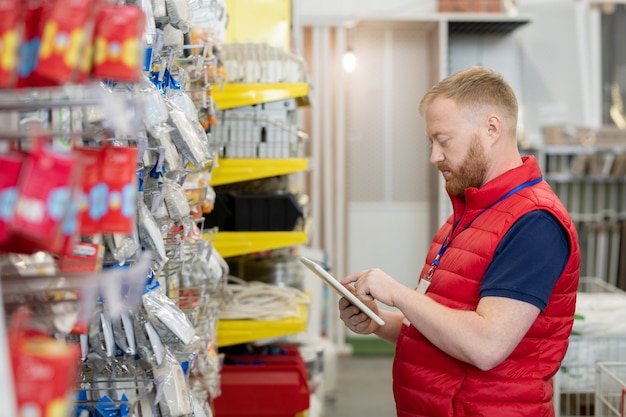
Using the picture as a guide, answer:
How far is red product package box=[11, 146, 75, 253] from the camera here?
970mm

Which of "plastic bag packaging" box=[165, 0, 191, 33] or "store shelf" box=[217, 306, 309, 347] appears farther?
"store shelf" box=[217, 306, 309, 347]

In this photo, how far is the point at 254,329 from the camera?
3.58 metres

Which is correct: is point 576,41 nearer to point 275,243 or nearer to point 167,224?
point 275,243

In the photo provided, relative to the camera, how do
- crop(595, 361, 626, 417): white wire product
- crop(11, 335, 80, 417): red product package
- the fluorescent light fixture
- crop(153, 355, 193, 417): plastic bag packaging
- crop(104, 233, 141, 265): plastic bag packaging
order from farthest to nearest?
the fluorescent light fixture
crop(595, 361, 626, 417): white wire product
crop(153, 355, 193, 417): plastic bag packaging
crop(104, 233, 141, 265): plastic bag packaging
crop(11, 335, 80, 417): red product package

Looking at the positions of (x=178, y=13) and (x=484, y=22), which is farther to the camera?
(x=484, y=22)

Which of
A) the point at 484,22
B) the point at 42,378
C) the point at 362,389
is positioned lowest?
the point at 362,389

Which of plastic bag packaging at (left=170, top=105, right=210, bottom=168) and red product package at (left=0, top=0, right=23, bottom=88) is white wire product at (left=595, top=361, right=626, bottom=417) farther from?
red product package at (left=0, top=0, right=23, bottom=88)

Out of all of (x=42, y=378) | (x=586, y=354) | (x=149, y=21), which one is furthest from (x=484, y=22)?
(x=42, y=378)

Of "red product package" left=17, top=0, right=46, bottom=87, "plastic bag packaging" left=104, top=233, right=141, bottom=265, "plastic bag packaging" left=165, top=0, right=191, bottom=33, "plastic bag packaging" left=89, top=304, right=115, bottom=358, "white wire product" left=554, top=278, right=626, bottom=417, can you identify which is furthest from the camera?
"white wire product" left=554, top=278, right=626, bottom=417

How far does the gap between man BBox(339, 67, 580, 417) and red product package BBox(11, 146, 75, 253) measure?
1.23m

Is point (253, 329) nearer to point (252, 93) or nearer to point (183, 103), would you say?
point (252, 93)

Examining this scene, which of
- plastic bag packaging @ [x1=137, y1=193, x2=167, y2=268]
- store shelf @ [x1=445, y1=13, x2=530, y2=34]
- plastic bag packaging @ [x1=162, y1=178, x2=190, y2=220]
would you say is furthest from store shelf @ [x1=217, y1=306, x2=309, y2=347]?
store shelf @ [x1=445, y1=13, x2=530, y2=34]

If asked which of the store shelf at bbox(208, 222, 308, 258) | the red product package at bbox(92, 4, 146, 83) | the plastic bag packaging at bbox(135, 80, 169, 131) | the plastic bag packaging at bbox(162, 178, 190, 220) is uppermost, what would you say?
the red product package at bbox(92, 4, 146, 83)

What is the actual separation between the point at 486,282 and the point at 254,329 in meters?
1.72
